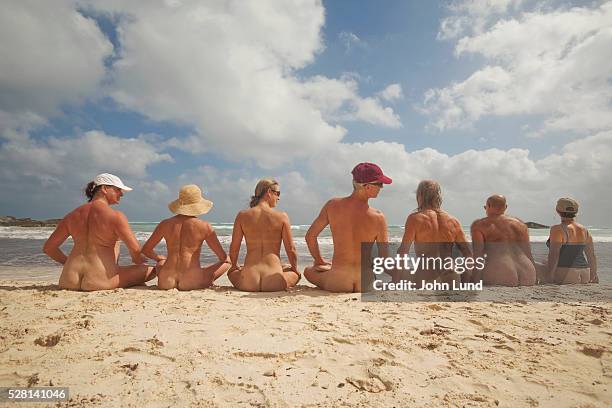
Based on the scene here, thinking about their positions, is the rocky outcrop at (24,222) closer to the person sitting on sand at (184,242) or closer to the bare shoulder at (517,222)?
the person sitting on sand at (184,242)

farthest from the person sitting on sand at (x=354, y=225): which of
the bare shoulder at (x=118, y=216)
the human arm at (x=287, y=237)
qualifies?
the bare shoulder at (x=118, y=216)

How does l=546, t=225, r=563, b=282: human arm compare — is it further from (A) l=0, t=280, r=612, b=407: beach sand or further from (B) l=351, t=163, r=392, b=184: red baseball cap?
(B) l=351, t=163, r=392, b=184: red baseball cap

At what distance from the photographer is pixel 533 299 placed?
4.72 m

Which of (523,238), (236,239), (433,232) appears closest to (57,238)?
(236,239)

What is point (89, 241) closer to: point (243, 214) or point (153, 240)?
point (153, 240)

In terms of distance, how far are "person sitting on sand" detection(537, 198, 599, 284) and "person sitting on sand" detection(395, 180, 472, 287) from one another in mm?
2131

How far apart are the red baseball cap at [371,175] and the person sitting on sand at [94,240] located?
11.8 ft

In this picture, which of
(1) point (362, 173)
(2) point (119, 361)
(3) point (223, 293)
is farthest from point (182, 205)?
(2) point (119, 361)

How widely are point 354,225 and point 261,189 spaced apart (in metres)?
1.62

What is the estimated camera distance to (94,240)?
5152 mm

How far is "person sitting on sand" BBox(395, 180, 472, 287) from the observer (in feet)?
17.1

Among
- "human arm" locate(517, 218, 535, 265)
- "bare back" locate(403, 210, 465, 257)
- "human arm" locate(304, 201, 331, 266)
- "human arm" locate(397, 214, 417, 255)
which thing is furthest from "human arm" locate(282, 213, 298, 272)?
"human arm" locate(517, 218, 535, 265)

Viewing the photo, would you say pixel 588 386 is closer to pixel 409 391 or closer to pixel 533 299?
pixel 409 391

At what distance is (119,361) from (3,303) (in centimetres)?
293
